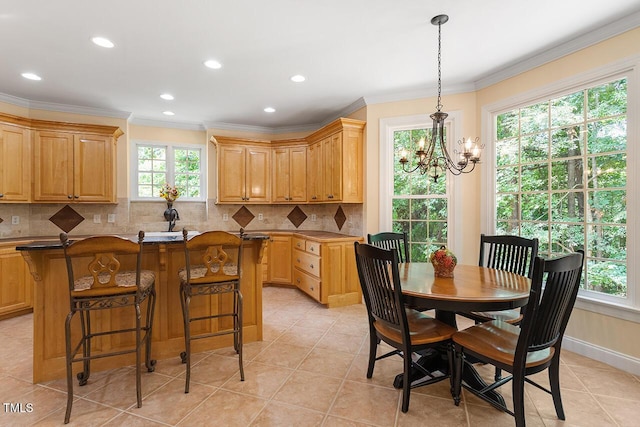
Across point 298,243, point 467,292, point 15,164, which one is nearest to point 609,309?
point 467,292

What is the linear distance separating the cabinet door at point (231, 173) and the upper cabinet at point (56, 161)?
1.47 m

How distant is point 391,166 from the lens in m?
4.14

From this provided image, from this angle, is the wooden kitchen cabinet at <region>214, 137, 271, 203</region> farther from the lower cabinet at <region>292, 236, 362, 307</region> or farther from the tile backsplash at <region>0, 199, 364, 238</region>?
the lower cabinet at <region>292, 236, 362, 307</region>

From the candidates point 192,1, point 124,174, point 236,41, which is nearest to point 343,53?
point 236,41

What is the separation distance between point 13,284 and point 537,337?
Result: 5186 millimetres

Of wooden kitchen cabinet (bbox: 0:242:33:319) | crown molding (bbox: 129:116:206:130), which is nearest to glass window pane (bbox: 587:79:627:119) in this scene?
crown molding (bbox: 129:116:206:130)

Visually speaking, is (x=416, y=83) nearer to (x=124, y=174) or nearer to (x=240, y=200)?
(x=240, y=200)

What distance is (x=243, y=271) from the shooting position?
115 inches

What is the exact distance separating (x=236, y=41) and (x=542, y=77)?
116 inches

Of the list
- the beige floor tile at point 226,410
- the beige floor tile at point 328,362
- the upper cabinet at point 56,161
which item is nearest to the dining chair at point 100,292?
the beige floor tile at point 226,410

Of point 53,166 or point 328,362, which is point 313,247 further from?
point 53,166

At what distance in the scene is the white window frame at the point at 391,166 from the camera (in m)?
3.77

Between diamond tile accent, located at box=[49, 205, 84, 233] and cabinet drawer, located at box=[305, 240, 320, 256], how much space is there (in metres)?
3.36

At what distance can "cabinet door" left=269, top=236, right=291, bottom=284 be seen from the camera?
4996 millimetres
